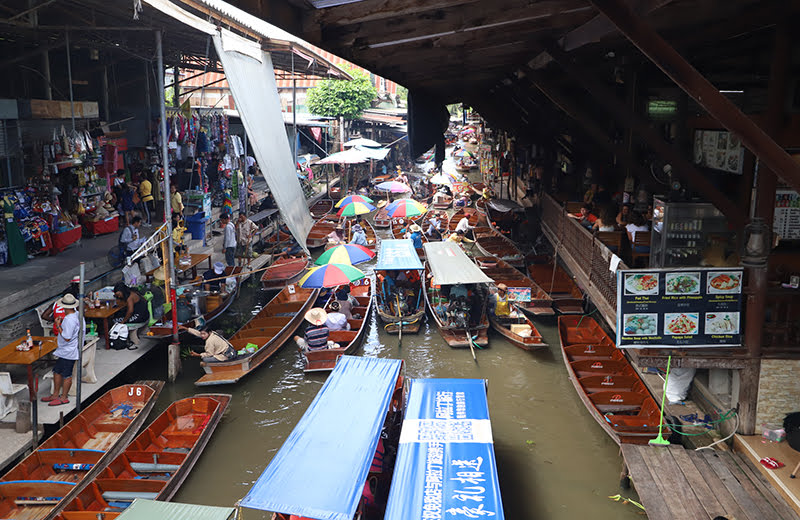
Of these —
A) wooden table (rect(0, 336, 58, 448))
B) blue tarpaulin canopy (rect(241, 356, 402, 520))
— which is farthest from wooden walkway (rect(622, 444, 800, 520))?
wooden table (rect(0, 336, 58, 448))

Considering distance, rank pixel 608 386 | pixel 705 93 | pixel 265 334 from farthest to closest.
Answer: pixel 265 334 < pixel 608 386 < pixel 705 93

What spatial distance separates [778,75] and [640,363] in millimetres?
3578

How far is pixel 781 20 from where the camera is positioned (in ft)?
19.9

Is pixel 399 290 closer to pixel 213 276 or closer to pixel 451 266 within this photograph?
pixel 451 266

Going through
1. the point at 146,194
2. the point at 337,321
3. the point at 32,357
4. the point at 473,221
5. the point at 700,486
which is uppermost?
the point at 146,194

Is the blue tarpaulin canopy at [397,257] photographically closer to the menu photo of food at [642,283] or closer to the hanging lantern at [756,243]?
the menu photo of food at [642,283]

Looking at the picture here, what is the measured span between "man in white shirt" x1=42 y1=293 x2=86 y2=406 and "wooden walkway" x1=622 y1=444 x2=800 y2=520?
8050mm

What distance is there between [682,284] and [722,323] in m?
0.64

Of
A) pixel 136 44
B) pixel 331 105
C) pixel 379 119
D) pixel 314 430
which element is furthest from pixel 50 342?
pixel 379 119

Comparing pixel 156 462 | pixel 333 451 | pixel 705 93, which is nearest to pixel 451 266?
pixel 156 462

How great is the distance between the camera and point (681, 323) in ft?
23.6

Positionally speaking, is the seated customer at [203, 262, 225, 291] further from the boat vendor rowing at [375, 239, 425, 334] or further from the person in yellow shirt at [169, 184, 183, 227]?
the boat vendor rowing at [375, 239, 425, 334]

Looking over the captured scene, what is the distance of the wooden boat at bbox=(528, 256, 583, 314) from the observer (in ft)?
47.2

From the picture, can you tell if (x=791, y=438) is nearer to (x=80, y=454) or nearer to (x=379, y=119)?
(x=80, y=454)
